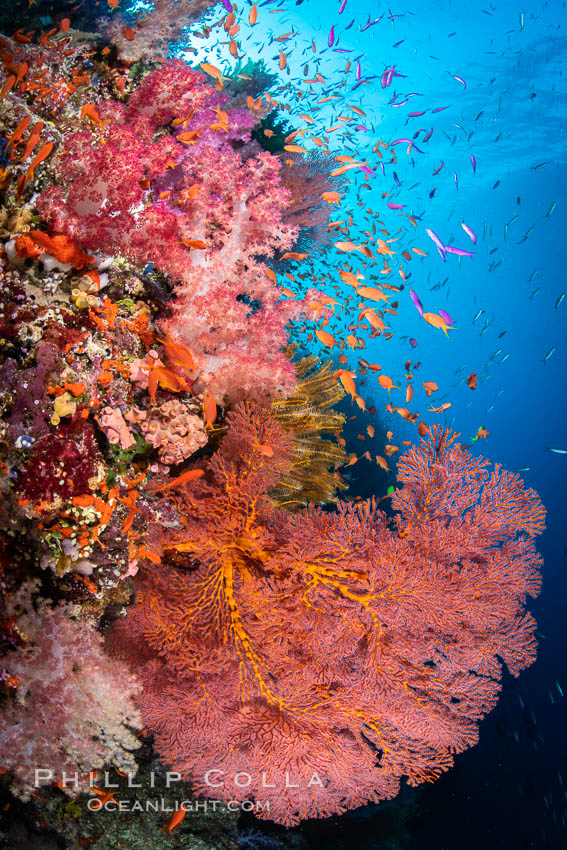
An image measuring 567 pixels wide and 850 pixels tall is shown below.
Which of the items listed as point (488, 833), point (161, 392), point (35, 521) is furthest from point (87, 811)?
point (488, 833)

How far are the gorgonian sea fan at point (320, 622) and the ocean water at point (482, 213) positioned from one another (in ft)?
9.09

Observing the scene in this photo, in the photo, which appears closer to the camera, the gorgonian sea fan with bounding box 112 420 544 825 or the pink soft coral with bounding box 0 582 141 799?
the pink soft coral with bounding box 0 582 141 799

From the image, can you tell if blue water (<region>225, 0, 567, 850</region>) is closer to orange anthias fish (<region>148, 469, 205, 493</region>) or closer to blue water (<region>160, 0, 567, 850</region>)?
blue water (<region>160, 0, 567, 850</region>)

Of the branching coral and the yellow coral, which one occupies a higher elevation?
the branching coral

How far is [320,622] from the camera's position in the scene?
2938mm

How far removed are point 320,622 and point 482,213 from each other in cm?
4857

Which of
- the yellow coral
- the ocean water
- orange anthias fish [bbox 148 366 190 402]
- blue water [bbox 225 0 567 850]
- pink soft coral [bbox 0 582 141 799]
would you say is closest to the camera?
orange anthias fish [bbox 148 366 190 402]

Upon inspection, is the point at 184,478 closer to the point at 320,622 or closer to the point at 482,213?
the point at 320,622

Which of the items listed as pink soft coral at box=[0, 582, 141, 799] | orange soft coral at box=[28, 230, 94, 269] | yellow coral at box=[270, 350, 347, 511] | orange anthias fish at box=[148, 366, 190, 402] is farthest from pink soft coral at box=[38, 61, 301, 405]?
pink soft coral at box=[0, 582, 141, 799]

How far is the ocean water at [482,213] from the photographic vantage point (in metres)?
10.3

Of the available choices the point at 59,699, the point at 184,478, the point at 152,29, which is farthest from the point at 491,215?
the point at 59,699

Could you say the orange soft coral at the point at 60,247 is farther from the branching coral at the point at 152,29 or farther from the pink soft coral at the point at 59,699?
the branching coral at the point at 152,29

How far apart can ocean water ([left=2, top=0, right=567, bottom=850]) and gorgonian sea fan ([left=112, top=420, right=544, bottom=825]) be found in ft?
9.09

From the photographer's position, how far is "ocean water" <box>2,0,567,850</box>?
1033 centimetres
